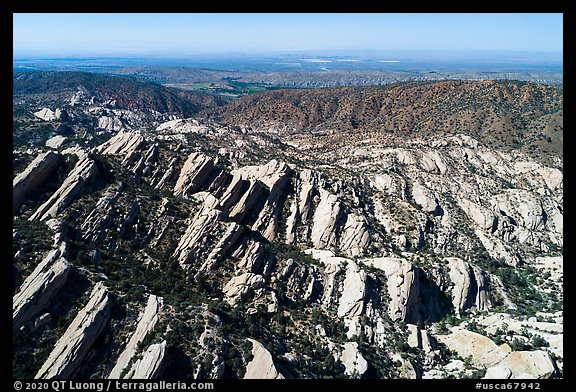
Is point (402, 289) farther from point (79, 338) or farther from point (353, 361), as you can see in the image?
point (79, 338)

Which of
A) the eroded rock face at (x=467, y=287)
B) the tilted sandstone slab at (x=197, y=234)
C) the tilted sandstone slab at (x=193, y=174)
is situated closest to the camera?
the tilted sandstone slab at (x=197, y=234)

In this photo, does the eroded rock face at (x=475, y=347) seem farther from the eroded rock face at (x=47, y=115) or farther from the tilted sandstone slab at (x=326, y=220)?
the eroded rock face at (x=47, y=115)

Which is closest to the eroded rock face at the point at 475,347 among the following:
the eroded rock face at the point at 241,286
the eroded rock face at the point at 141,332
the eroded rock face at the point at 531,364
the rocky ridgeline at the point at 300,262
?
the rocky ridgeline at the point at 300,262

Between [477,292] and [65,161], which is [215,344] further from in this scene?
[477,292]

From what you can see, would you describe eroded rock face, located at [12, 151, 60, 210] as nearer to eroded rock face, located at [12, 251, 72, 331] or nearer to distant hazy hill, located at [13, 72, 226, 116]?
eroded rock face, located at [12, 251, 72, 331]

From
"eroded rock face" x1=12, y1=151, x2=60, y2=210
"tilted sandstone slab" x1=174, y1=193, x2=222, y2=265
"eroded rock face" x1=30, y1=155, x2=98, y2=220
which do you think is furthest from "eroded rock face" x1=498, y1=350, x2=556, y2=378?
"eroded rock face" x1=12, y1=151, x2=60, y2=210
